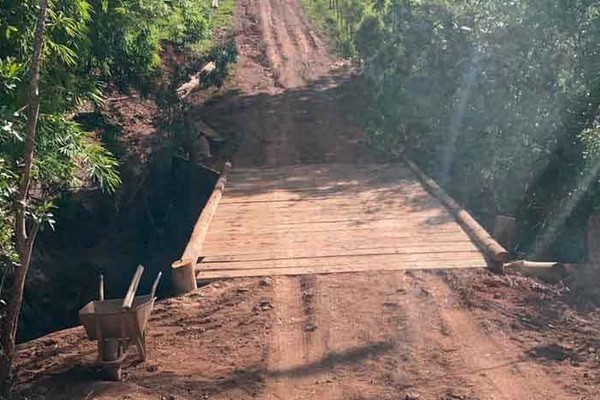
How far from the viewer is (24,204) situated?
21.1 feet

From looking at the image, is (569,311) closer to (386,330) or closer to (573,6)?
(386,330)

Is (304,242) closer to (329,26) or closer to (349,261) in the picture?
(349,261)

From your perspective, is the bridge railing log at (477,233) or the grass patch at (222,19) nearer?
the bridge railing log at (477,233)

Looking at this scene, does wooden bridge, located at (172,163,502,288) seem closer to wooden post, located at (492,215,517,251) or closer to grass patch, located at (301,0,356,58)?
wooden post, located at (492,215,517,251)

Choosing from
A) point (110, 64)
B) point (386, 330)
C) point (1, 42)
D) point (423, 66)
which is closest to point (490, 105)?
point (423, 66)

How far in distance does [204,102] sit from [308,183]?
843 centimetres

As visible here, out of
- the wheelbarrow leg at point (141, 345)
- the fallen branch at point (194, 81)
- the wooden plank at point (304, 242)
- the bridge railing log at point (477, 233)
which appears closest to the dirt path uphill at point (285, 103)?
the fallen branch at point (194, 81)

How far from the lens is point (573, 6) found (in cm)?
1156

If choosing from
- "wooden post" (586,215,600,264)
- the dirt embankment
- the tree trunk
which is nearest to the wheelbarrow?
the dirt embankment

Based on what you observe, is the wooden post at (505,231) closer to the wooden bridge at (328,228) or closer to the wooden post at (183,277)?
the wooden bridge at (328,228)

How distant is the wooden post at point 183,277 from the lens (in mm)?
9062

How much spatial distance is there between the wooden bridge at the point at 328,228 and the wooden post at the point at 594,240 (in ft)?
4.43

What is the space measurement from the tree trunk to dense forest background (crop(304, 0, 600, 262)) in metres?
6.69

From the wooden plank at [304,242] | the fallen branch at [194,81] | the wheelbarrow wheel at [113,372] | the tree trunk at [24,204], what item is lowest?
the wheelbarrow wheel at [113,372]
